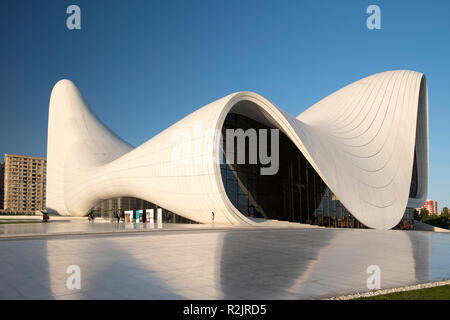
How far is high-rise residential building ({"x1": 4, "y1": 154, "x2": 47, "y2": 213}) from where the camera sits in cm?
9912

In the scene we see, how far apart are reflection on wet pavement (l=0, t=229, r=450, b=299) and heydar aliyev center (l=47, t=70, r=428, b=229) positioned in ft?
35.4

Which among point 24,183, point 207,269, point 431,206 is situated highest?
point 24,183

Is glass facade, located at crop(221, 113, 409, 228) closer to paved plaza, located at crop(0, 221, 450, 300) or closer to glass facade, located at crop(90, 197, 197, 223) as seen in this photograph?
glass facade, located at crop(90, 197, 197, 223)

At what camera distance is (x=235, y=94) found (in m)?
21.4

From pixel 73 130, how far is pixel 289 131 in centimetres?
2774

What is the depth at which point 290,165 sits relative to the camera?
28.2 metres

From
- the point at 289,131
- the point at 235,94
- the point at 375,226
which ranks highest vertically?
the point at 235,94

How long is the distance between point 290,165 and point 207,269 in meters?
22.0

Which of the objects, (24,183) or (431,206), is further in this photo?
(431,206)

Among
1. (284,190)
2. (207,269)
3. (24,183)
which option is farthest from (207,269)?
(24,183)

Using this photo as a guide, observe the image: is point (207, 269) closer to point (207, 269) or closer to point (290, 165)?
point (207, 269)

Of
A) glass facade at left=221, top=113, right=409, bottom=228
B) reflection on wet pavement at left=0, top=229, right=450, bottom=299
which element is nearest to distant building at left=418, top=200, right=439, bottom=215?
glass facade at left=221, top=113, right=409, bottom=228
